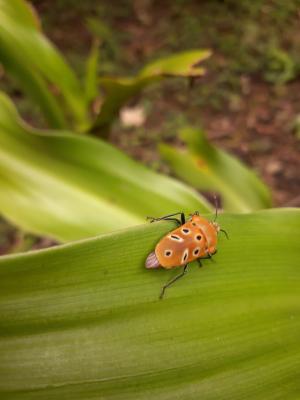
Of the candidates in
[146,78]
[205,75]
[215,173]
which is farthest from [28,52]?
[205,75]

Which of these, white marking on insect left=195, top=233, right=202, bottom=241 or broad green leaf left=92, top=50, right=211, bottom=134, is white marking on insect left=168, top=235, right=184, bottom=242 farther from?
broad green leaf left=92, top=50, right=211, bottom=134

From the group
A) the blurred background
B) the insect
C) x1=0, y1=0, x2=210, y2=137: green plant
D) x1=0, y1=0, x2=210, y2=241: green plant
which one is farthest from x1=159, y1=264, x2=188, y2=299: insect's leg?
the blurred background

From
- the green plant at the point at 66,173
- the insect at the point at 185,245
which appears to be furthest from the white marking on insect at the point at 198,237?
the green plant at the point at 66,173

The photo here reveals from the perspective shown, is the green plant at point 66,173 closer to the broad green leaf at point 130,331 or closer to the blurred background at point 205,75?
the broad green leaf at point 130,331

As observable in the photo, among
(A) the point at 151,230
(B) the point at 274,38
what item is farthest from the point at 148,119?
(A) the point at 151,230

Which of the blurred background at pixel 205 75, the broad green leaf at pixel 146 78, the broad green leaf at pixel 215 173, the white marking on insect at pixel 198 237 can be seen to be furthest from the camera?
the blurred background at pixel 205 75
